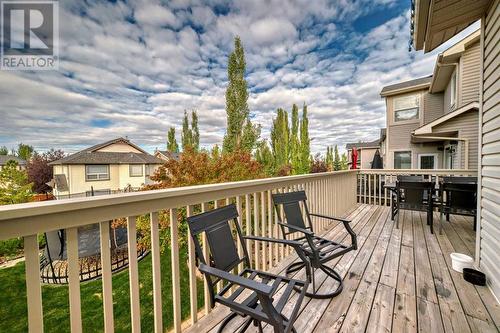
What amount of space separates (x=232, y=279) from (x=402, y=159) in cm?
1168

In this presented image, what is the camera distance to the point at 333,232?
3957 mm

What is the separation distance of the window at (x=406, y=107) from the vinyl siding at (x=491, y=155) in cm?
897

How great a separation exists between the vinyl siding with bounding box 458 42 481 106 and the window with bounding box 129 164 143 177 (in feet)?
79.3

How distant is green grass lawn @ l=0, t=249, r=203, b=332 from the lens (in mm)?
4102

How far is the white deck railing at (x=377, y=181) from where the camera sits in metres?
5.98

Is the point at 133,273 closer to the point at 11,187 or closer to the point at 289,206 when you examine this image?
the point at 289,206

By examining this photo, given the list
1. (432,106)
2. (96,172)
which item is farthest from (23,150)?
(432,106)

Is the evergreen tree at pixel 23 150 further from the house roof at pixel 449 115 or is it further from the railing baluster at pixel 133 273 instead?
the house roof at pixel 449 115

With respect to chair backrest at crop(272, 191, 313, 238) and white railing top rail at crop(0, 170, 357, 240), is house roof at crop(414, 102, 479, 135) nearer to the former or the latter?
chair backrest at crop(272, 191, 313, 238)

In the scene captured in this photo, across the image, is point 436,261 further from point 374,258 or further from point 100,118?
point 100,118

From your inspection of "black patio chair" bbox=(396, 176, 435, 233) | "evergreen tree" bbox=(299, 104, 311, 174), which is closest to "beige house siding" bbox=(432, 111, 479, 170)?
"black patio chair" bbox=(396, 176, 435, 233)

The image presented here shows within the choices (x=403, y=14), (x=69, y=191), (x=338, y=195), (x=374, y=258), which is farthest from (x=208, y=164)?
(x=69, y=191)

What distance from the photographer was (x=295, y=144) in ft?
59.6

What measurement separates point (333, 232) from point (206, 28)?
6.92m
